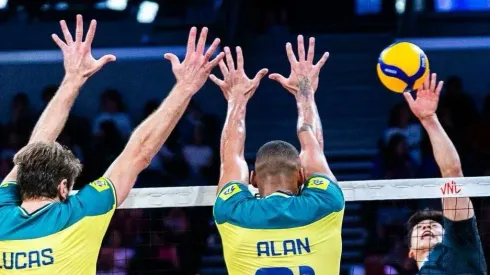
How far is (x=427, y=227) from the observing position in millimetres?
7285

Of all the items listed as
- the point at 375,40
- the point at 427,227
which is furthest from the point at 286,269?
the point at 375,40

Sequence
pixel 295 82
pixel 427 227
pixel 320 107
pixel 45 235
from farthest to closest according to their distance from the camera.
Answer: pixel 320 107
pixel 427 227
pixel 295 82
pixel 45 235

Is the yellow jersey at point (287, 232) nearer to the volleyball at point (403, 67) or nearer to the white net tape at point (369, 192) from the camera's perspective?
the white net tape at point (369, 192)

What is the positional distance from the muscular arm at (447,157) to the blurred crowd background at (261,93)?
5703 mm

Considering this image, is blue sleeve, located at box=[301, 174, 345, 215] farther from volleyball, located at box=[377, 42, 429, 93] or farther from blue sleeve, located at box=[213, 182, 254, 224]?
volleyball, located at box=[377, 42, 429, 93]

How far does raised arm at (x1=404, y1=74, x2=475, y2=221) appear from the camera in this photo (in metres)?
6.55

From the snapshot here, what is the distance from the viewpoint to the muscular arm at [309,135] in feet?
18.5

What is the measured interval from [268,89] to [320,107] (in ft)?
3.18

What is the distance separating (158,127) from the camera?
5527 mm

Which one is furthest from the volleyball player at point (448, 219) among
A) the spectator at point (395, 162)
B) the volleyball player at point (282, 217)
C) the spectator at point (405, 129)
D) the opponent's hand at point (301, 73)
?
the spectator at point (405, 129)

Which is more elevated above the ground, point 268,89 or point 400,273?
point 268,89

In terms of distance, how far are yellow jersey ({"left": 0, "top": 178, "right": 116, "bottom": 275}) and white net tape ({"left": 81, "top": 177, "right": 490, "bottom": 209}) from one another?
1.76m

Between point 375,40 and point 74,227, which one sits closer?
point 74,227

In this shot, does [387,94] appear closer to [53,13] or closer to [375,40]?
[375,40]
